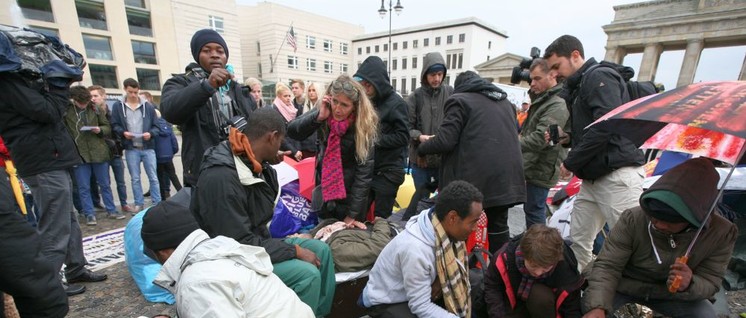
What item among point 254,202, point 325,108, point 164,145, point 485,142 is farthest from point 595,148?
point 164,145

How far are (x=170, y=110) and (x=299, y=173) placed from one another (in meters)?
1.55

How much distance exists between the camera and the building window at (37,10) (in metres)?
25.0

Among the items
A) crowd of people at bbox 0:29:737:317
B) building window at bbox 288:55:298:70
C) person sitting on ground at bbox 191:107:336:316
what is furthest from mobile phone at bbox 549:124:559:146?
building window at bbox 288:55:298:70

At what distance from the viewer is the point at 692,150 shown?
2064 millimetres

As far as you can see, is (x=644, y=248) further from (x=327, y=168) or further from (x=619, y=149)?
(x=327, y=168)

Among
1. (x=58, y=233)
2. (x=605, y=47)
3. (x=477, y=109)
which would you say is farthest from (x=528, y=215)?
(x=605, y=47)

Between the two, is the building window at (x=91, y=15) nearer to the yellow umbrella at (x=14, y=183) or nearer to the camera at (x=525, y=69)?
the yellow umbrella at (x=14, y=183)

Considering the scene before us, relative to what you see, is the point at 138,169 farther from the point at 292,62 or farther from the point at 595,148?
the point at 292,62

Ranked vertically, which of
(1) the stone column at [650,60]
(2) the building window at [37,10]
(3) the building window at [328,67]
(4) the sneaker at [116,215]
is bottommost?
(4) the sneaker at [116,215]

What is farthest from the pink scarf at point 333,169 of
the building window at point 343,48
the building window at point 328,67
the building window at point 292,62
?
Answer: the building window at point 343,48

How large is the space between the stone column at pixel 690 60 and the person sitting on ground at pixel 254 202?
125ft

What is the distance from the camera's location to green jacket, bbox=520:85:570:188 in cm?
349

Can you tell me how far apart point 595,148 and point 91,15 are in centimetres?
3786

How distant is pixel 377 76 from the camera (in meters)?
2.99
